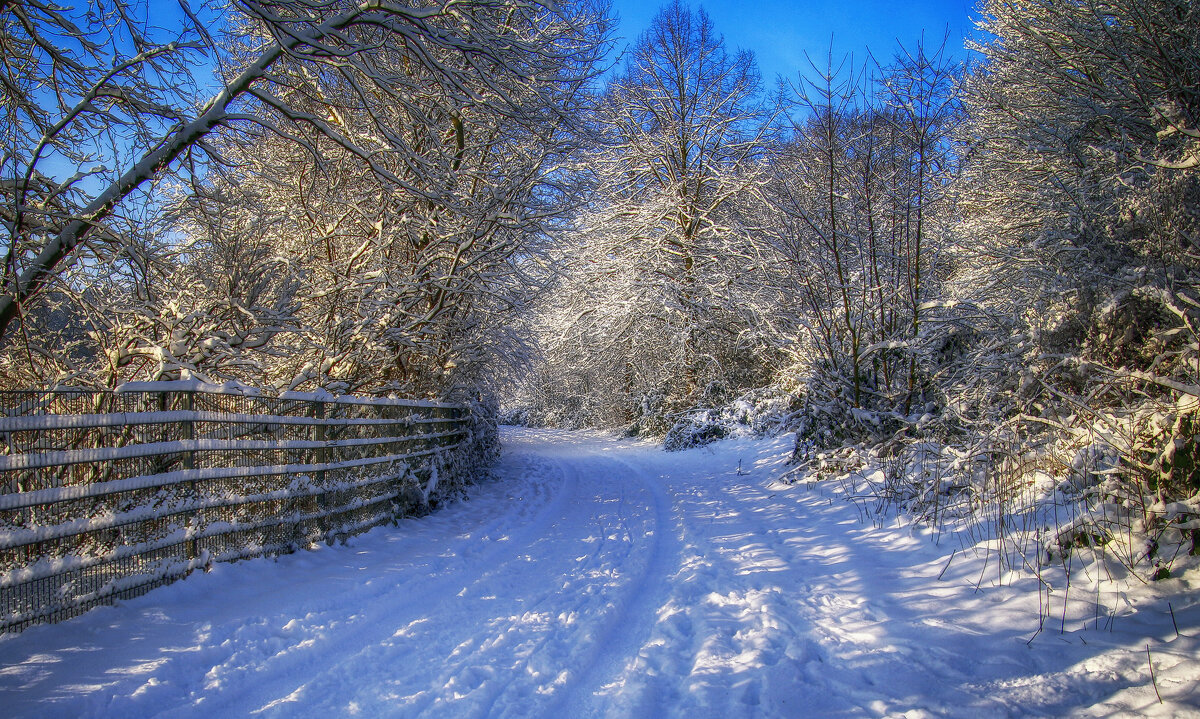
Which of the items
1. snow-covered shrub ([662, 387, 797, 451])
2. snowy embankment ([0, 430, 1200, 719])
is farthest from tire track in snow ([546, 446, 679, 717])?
snow-covered shrub ([662, 387, 797, 451])

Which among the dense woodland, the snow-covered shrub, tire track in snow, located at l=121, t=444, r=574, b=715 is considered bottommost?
tire track in snow, located at l=121, t=444, r=574, b=715

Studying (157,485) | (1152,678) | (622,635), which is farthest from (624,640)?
(157,485)

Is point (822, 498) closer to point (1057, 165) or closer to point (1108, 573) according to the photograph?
point (1108, 573)

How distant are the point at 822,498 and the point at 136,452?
24.2 feet

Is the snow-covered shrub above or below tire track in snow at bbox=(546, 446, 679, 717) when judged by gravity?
above

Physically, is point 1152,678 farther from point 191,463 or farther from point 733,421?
point 733,421

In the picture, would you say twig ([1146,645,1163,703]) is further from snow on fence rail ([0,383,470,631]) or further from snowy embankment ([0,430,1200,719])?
snow on fence rail ([0,383,470,631])

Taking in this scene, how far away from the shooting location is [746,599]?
14.3 ft

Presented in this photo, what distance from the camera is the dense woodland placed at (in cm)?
434

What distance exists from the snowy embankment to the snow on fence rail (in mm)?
235

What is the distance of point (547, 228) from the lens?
901 centimetres

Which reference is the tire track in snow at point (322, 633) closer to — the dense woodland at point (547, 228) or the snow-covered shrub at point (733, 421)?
the dense woodland at point (547, 228)

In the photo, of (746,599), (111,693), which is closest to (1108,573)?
(746,599)

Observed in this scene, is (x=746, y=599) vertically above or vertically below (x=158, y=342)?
below
